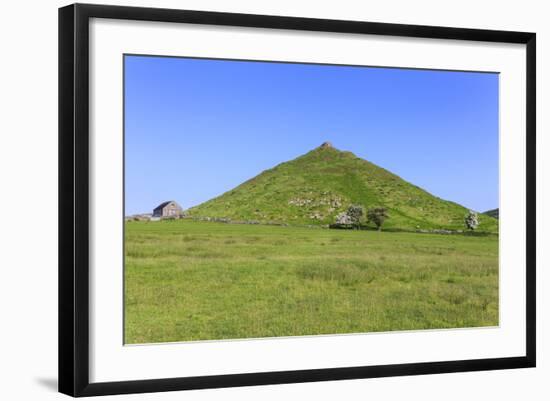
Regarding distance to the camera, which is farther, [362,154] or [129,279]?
[362,154]

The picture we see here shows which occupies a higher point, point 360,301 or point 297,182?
point 297,182

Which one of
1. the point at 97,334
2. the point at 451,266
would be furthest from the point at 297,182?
the point at 97,334

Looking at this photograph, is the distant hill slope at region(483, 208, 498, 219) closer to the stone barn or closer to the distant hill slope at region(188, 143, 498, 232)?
the distant hill slope at region(188, 143, 498, 232)

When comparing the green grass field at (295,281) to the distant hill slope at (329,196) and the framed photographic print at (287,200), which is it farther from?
the distant hill slope at (329,196)

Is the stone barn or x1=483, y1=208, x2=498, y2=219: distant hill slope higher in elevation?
the stone barn

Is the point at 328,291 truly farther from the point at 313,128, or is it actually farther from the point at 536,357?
the point at 536,357

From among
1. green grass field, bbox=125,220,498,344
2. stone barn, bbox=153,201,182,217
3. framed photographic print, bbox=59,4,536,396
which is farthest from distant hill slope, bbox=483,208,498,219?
stone barn, bbox=153,201,182,217
